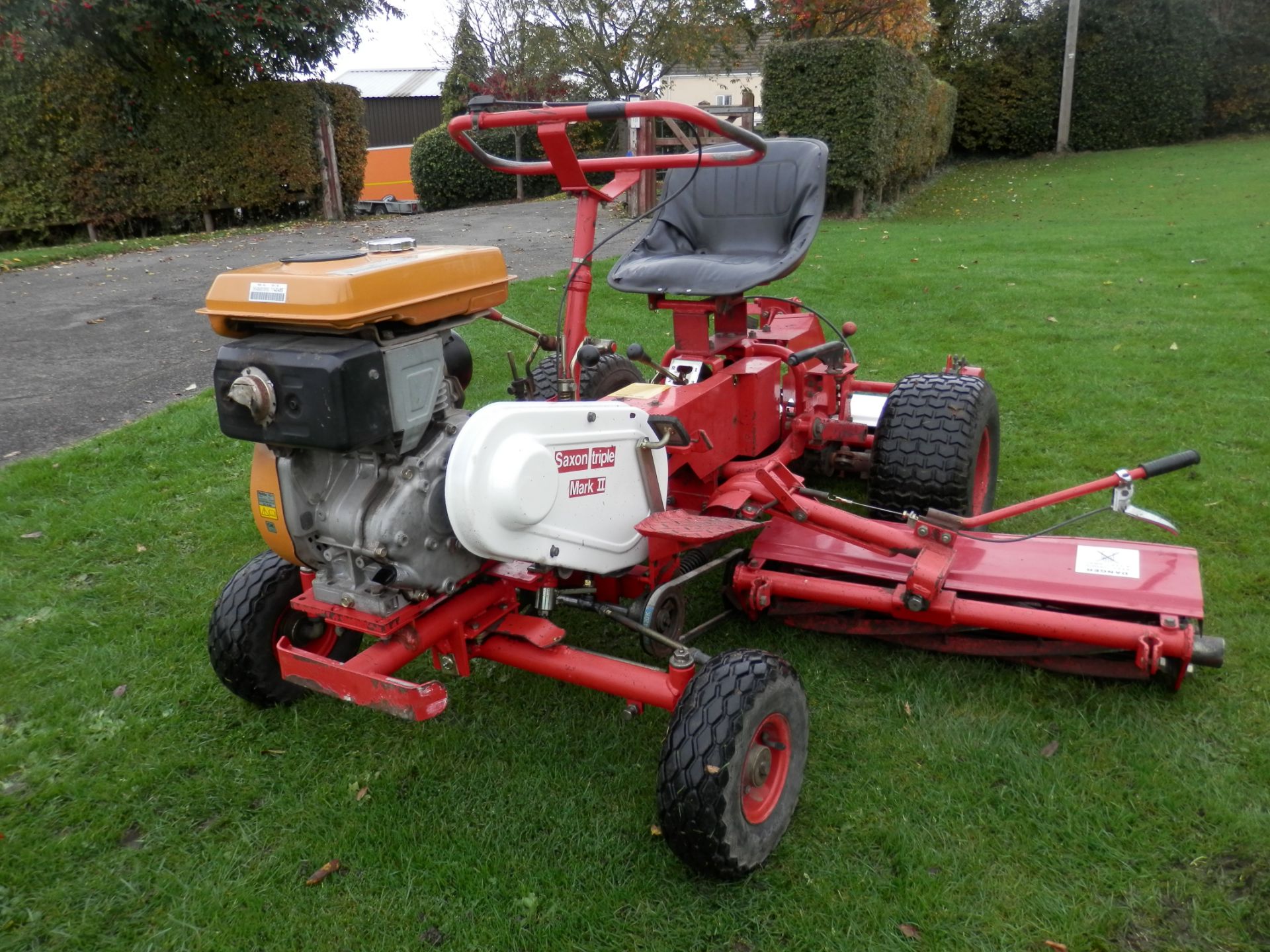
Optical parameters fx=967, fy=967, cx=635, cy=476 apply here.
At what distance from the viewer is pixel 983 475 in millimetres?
4547

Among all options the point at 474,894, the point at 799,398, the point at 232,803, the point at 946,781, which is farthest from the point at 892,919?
the point at 799,398

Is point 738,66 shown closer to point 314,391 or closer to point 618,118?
point 618,118

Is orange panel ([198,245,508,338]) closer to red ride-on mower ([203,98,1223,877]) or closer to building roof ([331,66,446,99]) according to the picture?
red ride-on mower ([203,98,1223,877])

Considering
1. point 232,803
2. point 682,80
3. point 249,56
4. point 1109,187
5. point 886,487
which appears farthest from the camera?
point 682,80

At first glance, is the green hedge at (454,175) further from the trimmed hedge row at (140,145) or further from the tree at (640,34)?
the trimmed hedge row at (140,145)

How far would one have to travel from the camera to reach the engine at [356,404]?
91.7 inches

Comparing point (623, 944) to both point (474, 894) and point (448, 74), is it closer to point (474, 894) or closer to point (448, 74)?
point (474, 894)

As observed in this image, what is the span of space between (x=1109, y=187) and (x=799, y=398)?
1695 centimetres

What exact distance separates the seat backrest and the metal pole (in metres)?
22.8

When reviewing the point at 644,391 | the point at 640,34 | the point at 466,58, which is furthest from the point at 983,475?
the point at 466,58

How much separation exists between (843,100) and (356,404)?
45.2 ft

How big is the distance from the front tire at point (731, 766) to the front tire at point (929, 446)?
1.50 meters

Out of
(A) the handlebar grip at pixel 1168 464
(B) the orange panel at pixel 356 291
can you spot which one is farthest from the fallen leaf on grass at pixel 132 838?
(A) the handlebar grip at pixel 1168 464

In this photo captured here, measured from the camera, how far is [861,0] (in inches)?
770
